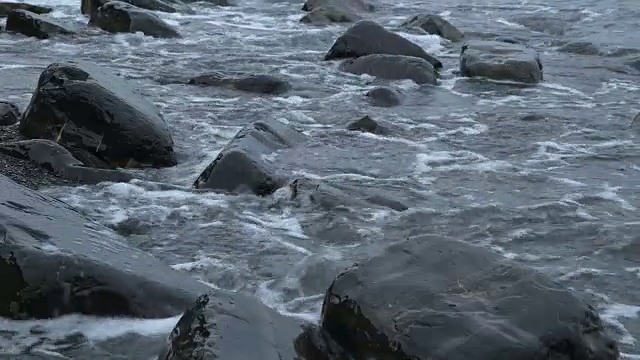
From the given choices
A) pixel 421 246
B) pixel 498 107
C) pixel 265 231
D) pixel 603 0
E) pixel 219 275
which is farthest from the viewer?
pixel 603 0

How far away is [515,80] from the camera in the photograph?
34.4ft

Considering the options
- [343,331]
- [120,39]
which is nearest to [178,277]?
[343,331]

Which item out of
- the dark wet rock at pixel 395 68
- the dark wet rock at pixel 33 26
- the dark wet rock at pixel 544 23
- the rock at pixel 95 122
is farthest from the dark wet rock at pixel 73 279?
the dark wet rock at pixel 544 23

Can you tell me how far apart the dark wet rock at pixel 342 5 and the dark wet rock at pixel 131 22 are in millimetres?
3214

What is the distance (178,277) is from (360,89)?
567cm

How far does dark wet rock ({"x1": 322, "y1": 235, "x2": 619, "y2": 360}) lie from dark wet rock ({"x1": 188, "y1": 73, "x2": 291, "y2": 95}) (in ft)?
18.4

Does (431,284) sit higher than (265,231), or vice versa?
(431,284)

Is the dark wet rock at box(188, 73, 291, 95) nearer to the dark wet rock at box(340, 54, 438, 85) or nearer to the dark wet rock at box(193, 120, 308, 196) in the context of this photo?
the dark wet rock at box(340, 54, 438, 85)

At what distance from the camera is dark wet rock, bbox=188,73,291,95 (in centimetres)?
991

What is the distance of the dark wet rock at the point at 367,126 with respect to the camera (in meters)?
8.35

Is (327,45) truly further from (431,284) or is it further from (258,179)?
(431,284)

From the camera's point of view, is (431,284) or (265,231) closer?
(431,284)

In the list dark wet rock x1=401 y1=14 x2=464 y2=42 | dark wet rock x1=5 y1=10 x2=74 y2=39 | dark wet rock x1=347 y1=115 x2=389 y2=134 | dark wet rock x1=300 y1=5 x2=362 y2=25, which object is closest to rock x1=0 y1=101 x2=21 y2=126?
dark wet rock x1=347 y1=115 x2=389 y2=134

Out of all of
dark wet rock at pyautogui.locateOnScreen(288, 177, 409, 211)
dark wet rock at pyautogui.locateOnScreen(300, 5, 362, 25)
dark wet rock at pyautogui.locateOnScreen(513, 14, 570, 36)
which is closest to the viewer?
dark wet rock at pyautogui.locateOnScreen(288, 177, 409, 211)
